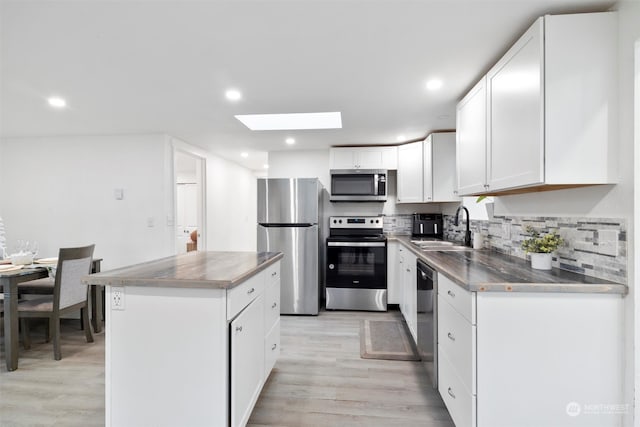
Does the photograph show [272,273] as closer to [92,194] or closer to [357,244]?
[357,244]

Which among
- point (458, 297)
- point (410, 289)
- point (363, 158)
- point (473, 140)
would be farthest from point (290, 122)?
point (458, 297)

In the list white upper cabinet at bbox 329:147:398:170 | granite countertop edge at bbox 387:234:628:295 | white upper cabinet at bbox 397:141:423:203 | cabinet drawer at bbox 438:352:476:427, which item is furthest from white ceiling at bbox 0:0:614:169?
cabinet drawer at bbox 438:352:476:427

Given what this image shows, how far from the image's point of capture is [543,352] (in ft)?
4.28

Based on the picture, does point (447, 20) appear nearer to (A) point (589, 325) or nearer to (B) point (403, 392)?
(A) point (589, 325)

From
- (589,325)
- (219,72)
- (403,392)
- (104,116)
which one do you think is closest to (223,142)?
(104,116)

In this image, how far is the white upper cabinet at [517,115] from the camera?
138 centimetres

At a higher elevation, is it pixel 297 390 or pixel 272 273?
pixel 272 273

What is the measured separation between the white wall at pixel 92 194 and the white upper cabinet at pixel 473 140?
330 centimetres

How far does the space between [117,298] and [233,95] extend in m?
1.72

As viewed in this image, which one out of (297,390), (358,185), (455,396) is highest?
(358,185)

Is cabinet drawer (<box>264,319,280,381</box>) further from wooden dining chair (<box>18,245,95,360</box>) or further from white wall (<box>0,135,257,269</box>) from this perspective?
white wall (<box>0,135,257,269</box>)

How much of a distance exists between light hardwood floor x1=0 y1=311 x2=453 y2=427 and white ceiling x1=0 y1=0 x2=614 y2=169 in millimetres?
2216

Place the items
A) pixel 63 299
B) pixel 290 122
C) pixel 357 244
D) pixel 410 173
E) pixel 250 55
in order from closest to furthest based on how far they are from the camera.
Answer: pixel 250 55, pixel 63 299, pixel 290 122, pixel 357 244, pixel 410 173

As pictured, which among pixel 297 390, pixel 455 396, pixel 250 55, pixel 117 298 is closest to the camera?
pixel 117 298
